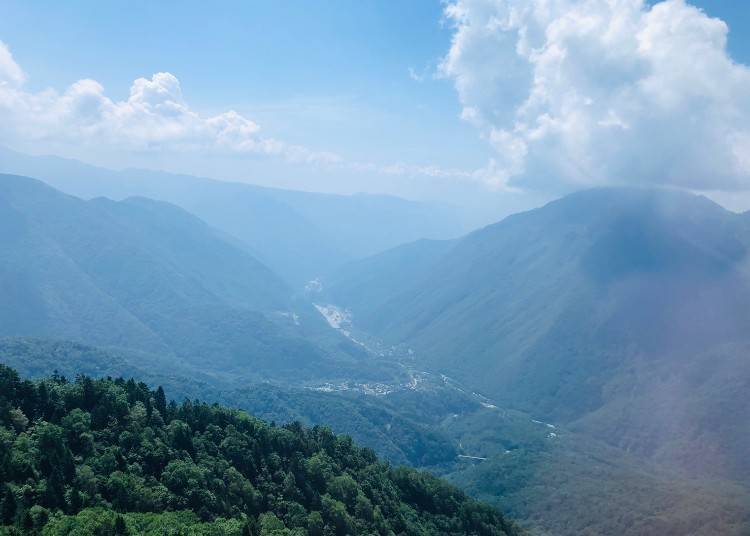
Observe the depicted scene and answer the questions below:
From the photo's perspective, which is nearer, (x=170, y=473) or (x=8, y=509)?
(x=8, y=509)

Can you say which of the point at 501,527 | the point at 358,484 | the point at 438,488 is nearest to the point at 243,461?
the point at 358,484

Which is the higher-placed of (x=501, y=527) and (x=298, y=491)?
(x=298, y=491)

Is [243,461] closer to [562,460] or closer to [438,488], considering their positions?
[438,488]

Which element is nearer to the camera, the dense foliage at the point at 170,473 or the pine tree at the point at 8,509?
the pine tree at the point at 8,509

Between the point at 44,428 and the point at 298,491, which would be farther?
the point at 298,491

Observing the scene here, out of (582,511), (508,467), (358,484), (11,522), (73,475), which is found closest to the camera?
(11,522)

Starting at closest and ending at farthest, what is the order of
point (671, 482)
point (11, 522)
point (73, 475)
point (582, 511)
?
point (11, 522)
point (73, 475)
point (582, 511)
point (671, 482)

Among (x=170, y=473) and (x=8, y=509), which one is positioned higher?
(x=8, y=509)

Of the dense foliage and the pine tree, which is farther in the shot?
the dense foliage
